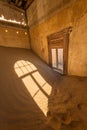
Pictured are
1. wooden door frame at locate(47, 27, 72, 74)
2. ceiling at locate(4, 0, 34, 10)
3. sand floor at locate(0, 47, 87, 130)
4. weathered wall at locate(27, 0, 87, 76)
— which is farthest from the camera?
ceiling at locate(4, 0, 34, 10)

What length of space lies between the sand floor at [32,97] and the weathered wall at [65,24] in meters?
0.84

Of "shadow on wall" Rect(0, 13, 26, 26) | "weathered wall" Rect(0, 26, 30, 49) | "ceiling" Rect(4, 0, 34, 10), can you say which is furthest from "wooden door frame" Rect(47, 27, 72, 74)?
"ceiling" Rect(4, 0, 34, 10)

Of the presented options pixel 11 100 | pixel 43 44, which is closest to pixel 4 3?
pixel 43 44

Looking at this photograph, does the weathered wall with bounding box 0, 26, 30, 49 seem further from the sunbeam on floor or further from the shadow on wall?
the sunbeam on floor

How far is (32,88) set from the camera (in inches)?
139

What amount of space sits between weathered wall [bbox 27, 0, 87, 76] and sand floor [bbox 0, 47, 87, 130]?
2.76ft

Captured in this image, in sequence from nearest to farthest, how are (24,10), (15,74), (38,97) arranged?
1. (38,97)
2. (15,74)
3. (24,10)

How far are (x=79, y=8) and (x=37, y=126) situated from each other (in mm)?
3992

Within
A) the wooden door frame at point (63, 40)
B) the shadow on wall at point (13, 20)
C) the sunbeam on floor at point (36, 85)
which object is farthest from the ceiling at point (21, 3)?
the sunbeam on floor at point (36, 85)

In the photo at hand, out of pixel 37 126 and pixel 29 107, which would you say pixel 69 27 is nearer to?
pixel 29 107

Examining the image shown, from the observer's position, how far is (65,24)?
4.23m

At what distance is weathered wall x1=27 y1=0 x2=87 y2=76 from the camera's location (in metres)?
3.64

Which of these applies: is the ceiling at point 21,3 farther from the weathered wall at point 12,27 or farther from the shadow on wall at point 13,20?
the shadow on wall at point 13,20

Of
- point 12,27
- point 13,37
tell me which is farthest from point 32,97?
point 12,27
